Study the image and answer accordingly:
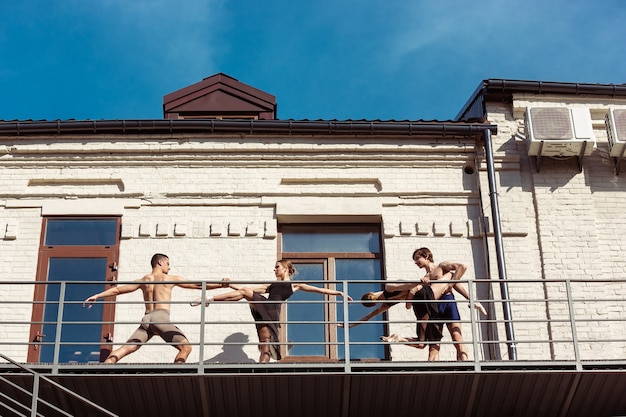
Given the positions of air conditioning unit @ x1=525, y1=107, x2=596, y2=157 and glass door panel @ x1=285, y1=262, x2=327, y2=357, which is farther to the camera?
air conditioning unit @ x1=525, y1=107, x2=596, y2=157

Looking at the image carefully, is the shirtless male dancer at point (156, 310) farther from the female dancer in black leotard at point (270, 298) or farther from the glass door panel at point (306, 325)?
the glass door panel at point (306, 325)

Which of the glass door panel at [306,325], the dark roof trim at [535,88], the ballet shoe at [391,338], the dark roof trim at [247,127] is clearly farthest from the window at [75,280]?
the dark roof trim at [535,88]

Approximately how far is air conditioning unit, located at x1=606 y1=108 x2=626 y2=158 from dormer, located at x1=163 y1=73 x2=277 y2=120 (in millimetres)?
4900

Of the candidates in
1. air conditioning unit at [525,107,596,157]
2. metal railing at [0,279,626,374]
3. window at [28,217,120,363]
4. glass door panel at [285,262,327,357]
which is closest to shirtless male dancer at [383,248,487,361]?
metal railing at [0,279,626,374]

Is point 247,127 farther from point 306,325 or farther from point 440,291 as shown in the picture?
point 440,291

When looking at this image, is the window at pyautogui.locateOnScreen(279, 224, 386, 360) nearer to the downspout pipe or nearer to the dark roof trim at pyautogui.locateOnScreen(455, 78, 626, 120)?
the downspout pipe

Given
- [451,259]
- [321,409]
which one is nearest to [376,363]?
[321,409]

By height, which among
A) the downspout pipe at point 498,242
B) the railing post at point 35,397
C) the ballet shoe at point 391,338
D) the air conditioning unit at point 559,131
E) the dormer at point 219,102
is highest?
the dormer at point 219,102

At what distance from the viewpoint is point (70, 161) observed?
15.6 m

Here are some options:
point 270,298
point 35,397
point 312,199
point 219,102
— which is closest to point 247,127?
point 219,102

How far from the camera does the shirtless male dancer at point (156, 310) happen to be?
41.6 feet

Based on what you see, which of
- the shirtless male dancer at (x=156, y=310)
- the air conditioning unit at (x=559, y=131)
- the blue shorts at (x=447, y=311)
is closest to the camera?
the shirtless male dancer at (x=156, y=310)

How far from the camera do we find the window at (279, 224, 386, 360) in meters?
14.3

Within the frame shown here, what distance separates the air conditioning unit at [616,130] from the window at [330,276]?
3554 millimetres
